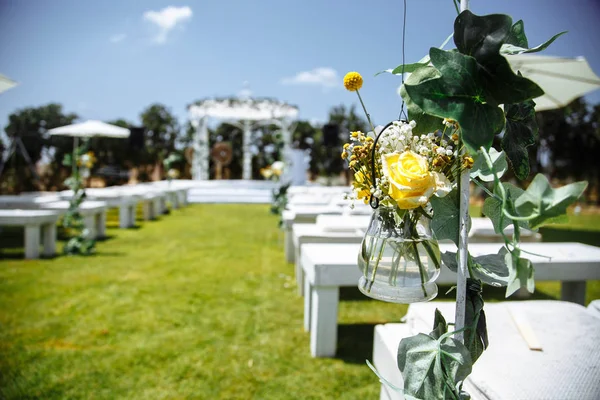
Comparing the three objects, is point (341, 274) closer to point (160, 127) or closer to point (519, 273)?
point (519, 273)

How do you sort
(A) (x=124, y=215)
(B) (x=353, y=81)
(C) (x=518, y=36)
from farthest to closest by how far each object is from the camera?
(A) (x=124, y=215) < (B) (x=353, y=81) < (C) (x=518, y=36)

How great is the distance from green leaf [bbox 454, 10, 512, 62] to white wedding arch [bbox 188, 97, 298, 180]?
13481mm

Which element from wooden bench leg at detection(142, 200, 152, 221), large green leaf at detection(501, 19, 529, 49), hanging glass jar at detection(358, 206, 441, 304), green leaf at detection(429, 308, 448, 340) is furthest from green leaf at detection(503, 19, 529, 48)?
wooden bench leg at detection(142, 200, 152, 221)

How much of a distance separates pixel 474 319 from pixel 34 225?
16.3 feet

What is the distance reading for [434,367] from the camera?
2.56 ft

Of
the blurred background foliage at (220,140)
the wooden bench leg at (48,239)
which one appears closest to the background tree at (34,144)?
the blurred background foliage at (220,140)

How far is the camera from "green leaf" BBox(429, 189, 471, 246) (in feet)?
2.74

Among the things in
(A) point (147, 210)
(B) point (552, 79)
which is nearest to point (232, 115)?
(A) point (147, 210)

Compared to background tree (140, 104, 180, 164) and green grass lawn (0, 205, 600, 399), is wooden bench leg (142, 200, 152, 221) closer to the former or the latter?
green grass lawn (0, 205, 600, 399)

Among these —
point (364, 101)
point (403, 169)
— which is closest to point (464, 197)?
point (403, 169)

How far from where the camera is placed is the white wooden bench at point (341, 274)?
2.26 meters

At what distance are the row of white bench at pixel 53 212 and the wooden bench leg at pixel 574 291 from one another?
4.92 meters

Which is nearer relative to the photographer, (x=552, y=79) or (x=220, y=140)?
(x=552, y=79)

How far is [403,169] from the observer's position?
0.77 m
